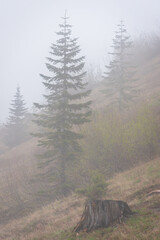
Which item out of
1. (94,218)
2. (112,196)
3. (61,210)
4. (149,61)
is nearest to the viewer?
(94,218)

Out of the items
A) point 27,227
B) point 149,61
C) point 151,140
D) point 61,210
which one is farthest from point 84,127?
point 149,61

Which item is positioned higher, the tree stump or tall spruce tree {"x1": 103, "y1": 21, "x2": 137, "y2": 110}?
tall spruce tree {"x1": 103, "y1": 21, "x2": 137, "y2": 110}

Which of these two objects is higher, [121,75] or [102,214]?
[121,75]

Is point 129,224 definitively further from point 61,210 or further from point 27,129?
point 27,129

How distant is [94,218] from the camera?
4586mm

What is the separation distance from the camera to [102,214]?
14.9ft

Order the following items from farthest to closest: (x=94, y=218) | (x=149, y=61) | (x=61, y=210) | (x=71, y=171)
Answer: (x=149, y=61)
(x=71, y=171)
(x=61, y=210)
(x=94, y=218)

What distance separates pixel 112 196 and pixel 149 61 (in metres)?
39.2

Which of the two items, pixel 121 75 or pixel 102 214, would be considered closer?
pixel 102 214

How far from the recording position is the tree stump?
14.8ft

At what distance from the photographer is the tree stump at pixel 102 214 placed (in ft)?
14.8

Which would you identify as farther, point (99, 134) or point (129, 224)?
point (99, 134)

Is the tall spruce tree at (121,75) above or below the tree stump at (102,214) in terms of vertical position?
above

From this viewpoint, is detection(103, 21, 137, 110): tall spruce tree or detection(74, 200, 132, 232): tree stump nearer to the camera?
detection(74, 200, 132, 232): tree stump
